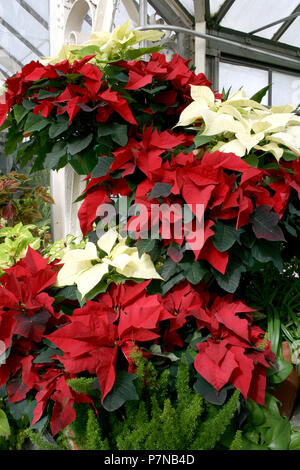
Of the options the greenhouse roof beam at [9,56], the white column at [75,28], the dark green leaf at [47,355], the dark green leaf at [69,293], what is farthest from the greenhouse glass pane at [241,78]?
the dark green leaf at [47,355]

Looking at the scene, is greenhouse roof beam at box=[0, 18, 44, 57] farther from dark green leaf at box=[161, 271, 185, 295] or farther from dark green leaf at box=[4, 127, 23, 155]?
dark green leaf at box=[161, 271, 185, 295]

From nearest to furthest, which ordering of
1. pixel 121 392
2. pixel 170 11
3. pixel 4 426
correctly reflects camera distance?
pixel 121 392, pixel 4 426, pixel 170 11

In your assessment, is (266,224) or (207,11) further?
(207,11)

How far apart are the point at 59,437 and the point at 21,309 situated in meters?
0.24

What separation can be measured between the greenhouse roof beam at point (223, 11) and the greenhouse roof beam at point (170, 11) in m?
0.34

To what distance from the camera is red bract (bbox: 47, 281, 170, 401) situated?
611 millimetres

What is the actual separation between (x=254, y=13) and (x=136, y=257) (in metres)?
4.62

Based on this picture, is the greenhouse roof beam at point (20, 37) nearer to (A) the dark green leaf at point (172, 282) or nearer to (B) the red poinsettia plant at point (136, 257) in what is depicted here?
(B) the red poinsettia plant at point (136, 257)

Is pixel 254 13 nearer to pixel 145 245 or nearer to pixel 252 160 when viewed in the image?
pixel 252 160

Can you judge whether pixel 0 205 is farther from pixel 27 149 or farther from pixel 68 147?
pixel 68 147

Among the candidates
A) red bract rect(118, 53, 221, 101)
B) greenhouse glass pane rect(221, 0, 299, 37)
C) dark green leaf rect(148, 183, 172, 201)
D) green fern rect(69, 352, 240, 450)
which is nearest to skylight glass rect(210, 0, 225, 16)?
greenhouse glass pane rect(221, 0, 299, 37)

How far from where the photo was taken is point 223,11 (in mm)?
4215

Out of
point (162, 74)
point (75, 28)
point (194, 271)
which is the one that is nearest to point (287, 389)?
point (194, 271)

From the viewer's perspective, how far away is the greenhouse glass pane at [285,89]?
5219mm
